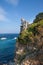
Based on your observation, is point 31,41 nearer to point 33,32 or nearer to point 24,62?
point 33,32

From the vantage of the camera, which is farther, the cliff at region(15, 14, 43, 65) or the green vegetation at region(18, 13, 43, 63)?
the green vegetation at region(18, 13, 43, 63)

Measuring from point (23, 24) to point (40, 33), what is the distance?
1377 centimetres

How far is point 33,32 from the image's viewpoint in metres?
33.6

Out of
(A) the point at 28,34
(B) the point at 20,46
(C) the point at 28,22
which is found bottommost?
(B) the point at 20,46

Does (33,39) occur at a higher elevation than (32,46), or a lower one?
higher

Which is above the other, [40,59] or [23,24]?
[23,24]

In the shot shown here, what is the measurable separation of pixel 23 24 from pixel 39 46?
14.9 meters

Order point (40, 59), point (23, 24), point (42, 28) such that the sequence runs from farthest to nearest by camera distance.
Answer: point (23, 24), point (42, 28), point (40, 59)

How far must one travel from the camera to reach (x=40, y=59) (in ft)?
96.5

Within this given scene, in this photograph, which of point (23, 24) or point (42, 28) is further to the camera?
point (23, 24)

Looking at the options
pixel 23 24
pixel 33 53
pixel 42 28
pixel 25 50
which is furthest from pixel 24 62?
pixel 23 24

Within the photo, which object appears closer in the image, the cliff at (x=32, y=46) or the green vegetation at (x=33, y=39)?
the cliff at (x=32, y=46)

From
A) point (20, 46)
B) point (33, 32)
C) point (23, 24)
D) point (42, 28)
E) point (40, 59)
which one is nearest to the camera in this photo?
point (40, 59)

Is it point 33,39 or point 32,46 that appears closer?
point 32,46
